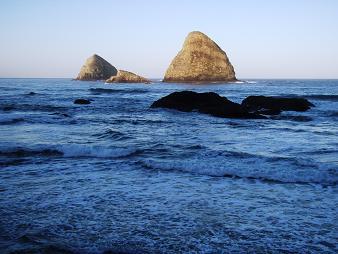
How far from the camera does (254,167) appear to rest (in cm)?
905

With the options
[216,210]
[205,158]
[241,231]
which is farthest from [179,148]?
[241,231]

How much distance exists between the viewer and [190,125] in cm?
1872

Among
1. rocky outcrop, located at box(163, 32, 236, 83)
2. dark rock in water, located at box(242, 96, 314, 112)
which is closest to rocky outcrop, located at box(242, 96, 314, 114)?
dark rock in water, located at box(242, 96, 314, 112)

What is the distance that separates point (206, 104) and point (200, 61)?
102 metres

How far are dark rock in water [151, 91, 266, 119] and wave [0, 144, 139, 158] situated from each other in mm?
11890

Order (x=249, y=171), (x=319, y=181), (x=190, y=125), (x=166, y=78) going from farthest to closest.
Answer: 1. (x=166, y=78)
2. (x=190, y=125)
3. (x=249, y=171)
4. (x=319, y=181)

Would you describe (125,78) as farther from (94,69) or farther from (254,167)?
(254,167)

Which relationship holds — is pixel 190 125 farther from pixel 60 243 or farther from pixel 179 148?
pixel 60 243

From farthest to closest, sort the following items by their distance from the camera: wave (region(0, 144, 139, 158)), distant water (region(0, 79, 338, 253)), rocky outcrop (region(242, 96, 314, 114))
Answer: rocky outcrop (region(242, 96, 314, 114)), wave (region(0, 144, 139, 158)), distant water (region(0, 79, 338, 253))

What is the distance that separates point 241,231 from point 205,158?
510 centimetres

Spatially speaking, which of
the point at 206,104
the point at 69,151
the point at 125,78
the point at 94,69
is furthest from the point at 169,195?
the point at 94,69

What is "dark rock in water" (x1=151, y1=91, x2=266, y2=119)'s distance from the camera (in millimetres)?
22281

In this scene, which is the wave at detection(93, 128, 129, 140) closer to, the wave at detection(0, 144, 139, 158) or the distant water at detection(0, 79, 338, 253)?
the distant water at detection(0, 79, 338, 253)

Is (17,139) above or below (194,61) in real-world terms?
below
